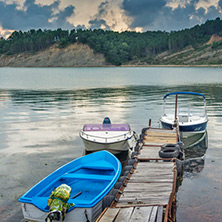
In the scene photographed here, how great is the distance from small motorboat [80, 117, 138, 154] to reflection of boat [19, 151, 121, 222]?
2440 millimetres

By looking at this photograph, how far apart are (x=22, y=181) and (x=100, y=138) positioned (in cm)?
575

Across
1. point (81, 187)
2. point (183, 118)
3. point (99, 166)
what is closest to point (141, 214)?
point (81, 187)

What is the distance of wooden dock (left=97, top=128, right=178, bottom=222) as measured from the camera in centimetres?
1038

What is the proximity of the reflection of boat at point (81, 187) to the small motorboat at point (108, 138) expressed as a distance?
8.01 ft

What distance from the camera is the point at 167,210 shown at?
1067 centimetres

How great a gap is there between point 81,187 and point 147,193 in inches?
131

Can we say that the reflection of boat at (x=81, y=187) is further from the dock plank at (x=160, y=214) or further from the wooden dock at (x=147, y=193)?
the dock plank at (x=160, y=214)

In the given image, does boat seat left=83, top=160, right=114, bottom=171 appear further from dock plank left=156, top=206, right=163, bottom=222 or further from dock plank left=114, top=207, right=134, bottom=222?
dock plank left=156, top=206, right=163, bottom=222

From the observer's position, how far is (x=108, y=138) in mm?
20078

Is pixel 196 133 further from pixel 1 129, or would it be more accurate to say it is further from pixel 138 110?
pixel 1 129

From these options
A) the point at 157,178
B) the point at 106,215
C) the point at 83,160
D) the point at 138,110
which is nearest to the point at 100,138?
the point at 83,160

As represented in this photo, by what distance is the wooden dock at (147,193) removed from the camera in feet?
34.0

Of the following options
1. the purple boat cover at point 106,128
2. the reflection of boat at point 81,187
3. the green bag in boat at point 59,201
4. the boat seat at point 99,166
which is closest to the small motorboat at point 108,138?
the purple boat cover at point 106,128

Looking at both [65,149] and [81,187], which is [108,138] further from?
[81,187]
